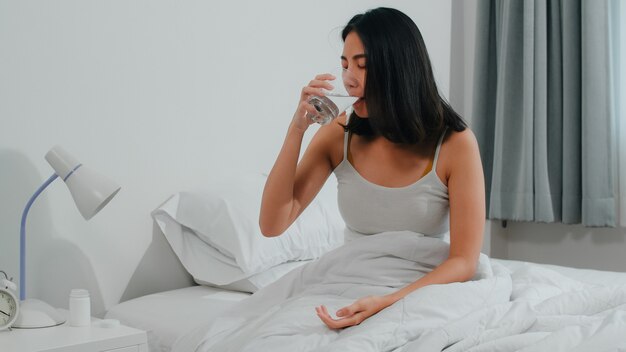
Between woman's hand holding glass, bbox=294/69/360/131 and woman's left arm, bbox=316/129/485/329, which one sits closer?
woman's hand holding glass, bbox=294/69/360/131

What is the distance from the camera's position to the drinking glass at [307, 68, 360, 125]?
1.40m

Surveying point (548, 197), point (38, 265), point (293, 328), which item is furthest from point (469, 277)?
point (548, 197)

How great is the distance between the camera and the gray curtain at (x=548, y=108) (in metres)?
3.15

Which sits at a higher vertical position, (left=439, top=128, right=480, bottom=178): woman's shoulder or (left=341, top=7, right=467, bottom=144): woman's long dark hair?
(left=341, top=7, right=467, bottom=144): woman's long dark hair

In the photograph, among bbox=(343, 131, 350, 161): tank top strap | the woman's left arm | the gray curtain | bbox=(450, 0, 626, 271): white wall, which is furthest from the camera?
bbox=(450, 0, 626, 271): white wall

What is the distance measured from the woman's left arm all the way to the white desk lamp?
674 mm

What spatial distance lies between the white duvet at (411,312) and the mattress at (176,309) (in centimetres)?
23

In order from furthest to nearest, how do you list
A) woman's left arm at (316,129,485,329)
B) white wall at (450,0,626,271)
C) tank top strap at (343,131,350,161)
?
white wall at (450,0,626,271)
tank top strap at (343,131,350,161)
woman's left arm at (316,129,485,329)

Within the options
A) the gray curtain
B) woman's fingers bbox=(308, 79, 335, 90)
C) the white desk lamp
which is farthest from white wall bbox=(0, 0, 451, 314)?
the gray curtain

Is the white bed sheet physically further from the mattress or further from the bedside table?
the bedside table

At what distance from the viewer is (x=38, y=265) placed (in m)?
1.98

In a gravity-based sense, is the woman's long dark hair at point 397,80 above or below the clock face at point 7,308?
above

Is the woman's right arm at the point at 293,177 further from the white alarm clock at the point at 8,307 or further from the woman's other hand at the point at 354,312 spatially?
the white alarm clock at the point at 8,307

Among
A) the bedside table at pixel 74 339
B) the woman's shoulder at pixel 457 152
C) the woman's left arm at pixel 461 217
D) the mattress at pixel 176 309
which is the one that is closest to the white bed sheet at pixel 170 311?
the mattress at pixel 176 309
